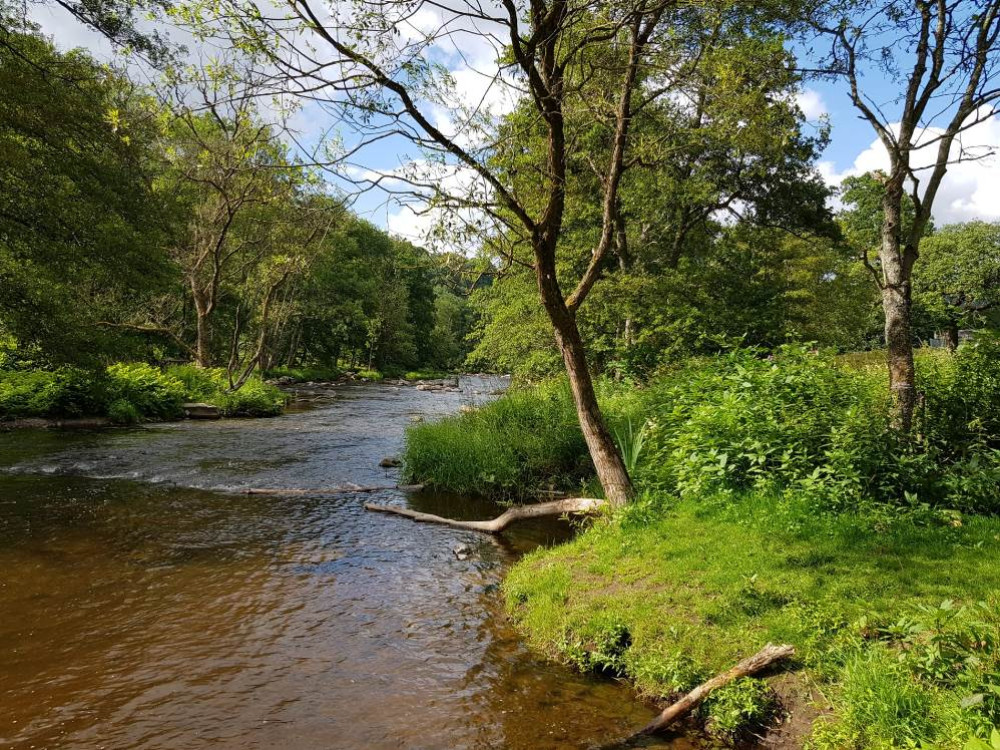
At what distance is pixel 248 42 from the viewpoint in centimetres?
519

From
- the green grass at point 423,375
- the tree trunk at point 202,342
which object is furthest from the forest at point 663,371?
the green grass at point 423,375

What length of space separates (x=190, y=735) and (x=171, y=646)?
59.2 inches

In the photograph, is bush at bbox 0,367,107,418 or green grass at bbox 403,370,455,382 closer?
bush at bbox 0,367,107,418

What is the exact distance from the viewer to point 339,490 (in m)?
11.2

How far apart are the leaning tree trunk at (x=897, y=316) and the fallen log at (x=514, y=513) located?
4.00 metres

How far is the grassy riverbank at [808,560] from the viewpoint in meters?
3.51

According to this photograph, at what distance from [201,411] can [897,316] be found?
72.3 ft

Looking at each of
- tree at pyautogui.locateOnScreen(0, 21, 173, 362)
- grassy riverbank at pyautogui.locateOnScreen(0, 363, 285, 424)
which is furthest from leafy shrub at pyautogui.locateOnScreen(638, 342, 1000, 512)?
grassy riverbank at pyautogui.locateOnScreen(0, 363, 285, 424)

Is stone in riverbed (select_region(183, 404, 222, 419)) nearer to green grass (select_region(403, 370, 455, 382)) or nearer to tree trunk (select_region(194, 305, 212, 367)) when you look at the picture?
tree trunk (select_region(194, 305, 212, 367))

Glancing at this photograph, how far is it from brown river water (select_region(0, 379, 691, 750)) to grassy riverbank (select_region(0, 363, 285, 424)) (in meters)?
6.96

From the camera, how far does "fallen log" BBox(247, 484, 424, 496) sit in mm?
10773

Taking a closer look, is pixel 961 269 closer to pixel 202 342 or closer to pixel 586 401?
pixel 586 401

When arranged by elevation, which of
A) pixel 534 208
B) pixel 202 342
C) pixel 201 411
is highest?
pixel 534 208

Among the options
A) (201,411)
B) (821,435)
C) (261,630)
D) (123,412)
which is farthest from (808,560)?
(201,411)
